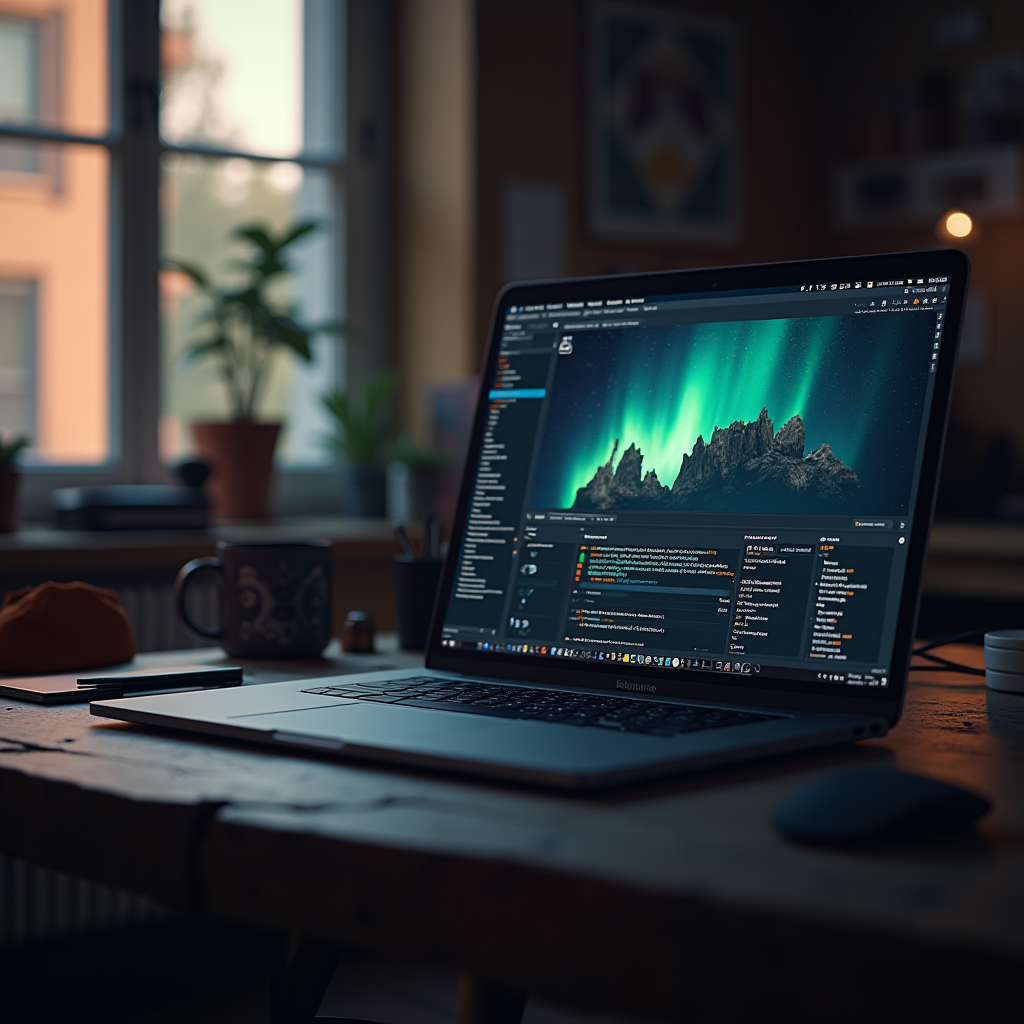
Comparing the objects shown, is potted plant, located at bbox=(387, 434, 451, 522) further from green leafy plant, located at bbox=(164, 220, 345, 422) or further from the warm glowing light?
the warm glowing light

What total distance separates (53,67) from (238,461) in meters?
0.92

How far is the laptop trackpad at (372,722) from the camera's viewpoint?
747 millimetres

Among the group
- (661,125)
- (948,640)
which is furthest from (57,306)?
(948,640)

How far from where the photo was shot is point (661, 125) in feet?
11.1

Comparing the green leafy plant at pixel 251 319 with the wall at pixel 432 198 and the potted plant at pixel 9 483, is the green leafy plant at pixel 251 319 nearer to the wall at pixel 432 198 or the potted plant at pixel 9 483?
the wall at pixel 432 198

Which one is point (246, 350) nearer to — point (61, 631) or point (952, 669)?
point (61, 631)

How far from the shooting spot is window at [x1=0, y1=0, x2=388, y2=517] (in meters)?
2.80

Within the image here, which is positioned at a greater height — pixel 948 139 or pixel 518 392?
pixel 948 139

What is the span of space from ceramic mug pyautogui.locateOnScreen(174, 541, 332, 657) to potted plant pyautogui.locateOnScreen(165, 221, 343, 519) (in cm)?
165

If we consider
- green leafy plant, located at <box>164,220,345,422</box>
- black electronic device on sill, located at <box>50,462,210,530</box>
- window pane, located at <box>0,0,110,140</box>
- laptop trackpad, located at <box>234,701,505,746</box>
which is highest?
window pane, located at <box>0,0,110,140</box>

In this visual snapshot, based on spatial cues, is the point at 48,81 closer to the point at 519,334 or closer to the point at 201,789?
the point at 519,334

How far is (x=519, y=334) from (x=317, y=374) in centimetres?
224

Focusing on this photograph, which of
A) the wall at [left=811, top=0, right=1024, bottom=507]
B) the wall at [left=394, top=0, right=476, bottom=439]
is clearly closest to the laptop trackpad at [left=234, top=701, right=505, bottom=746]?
the wall at [left=394, top=0, right=476, bottom=439]

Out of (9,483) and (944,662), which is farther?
(9,483)
